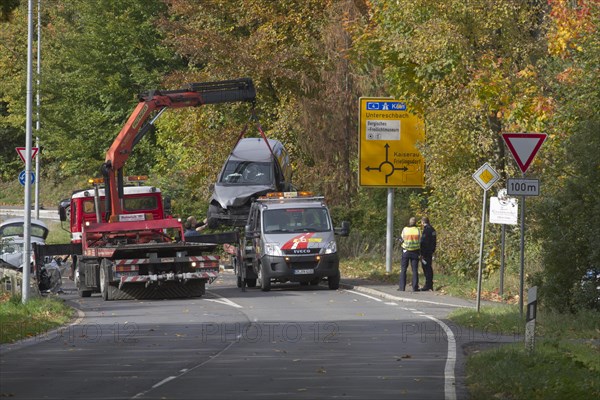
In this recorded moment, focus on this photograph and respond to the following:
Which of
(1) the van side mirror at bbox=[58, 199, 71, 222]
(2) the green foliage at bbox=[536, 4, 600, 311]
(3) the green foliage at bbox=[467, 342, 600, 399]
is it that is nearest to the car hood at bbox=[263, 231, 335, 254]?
(1) the van side mirror at bbox=[58, 199, 71, 222]

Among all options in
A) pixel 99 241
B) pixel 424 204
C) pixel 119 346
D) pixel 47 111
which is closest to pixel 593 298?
pixel 119 346

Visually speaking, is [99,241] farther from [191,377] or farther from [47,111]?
[47,111]

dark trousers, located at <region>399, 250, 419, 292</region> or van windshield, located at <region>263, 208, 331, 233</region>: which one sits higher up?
van windshield, located at <region>263, 208, 331, 233</region>

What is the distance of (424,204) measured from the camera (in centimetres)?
4703

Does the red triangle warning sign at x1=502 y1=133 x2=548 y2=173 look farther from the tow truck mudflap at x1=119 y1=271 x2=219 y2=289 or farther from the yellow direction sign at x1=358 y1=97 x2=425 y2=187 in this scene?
the yellow direction sign at x1=358 y1=97 x2=425 y2=187

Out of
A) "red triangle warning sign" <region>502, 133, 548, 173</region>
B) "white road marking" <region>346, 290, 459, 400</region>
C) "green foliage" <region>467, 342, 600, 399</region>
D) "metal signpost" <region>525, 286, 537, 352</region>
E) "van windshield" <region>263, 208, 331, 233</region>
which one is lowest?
"white road marking" <region>346, 290, 459, 400</region>

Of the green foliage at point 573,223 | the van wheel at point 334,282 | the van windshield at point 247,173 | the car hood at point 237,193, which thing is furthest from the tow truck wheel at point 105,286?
the van windshield at point 247,173

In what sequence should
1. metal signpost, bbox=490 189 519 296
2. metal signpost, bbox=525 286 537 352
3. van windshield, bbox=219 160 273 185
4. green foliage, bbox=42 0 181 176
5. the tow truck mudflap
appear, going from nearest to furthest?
metal signpost, bbox=525 286 537 352, metal signpost, bbox=490 189 519 296, the tow truck mudflap, van windshield, bbox=219 160 273 185, green foliage, bbox=42 0 181 176

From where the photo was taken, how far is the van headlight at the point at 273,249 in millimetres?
32250

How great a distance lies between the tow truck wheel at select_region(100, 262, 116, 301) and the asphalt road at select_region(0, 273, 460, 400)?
1187 millimetres

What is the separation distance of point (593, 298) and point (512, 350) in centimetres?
681

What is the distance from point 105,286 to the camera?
30641 mm

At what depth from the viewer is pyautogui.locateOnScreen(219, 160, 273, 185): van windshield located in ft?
137

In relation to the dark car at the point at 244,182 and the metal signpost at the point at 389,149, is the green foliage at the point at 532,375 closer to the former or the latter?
the metal signpost at the point at 389,149
